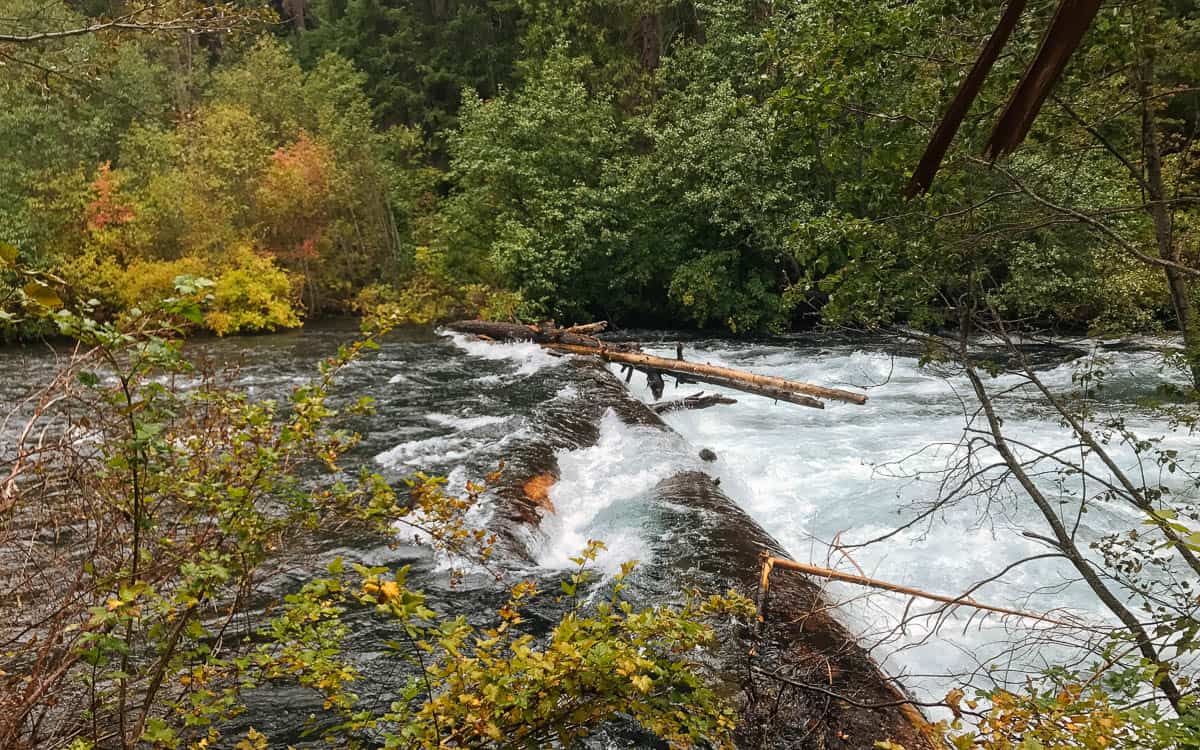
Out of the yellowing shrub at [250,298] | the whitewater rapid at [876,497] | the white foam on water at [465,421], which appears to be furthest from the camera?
the yellowing shrub at [250,298]

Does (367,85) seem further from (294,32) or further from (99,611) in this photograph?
(99,611)

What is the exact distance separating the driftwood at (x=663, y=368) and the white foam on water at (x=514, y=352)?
0.79 ft

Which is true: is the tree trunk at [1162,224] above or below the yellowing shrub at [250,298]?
above

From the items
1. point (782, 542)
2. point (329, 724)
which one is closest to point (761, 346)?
point (782, 542)

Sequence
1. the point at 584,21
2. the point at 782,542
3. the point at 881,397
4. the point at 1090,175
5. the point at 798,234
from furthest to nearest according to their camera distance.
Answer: the point at 584,21, the point at 881,397, the point at 1090,175, the point at 782,542, the point at 798,234

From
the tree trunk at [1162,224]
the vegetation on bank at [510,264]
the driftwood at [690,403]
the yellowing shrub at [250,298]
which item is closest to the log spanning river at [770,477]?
the driftwood at [690,403]

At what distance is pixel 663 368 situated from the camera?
11.9m

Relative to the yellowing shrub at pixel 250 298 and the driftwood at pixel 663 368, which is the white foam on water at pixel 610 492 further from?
the yellowing shrub at pixel 250 298

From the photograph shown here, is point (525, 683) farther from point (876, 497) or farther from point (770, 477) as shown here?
point (770, 477)

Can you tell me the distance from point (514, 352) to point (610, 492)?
8102 mm

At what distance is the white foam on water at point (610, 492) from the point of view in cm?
641

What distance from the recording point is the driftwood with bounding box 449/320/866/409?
10.2 m

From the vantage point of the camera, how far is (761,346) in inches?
677

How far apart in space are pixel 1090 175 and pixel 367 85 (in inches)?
1127
